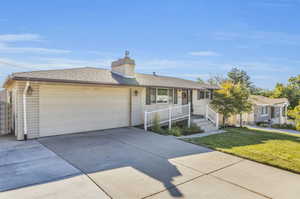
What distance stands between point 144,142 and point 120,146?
→ 3.62 feet

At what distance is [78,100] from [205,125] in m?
7.71

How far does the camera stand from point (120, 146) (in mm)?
6434

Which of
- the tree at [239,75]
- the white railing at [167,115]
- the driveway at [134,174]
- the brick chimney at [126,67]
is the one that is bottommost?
the driveway at [134,174]

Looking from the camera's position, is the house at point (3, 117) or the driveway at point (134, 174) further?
the house at point (3, 117)

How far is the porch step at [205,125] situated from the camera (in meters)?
10.9

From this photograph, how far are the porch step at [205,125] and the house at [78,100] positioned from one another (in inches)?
80.8

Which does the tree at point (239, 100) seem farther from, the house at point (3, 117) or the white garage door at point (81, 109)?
the house at point (3, 117)

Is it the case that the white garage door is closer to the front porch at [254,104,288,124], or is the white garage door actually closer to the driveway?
the driveway

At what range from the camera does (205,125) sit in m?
11.2

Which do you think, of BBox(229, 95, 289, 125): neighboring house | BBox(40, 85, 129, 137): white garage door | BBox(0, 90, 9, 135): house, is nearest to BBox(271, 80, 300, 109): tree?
BBox(229, 95, 289, 125): neighboring house

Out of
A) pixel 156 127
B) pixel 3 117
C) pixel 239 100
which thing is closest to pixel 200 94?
pixel 239 100

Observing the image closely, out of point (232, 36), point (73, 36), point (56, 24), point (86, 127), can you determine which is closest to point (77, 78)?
point (86, 127)

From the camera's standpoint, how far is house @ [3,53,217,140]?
7216mm

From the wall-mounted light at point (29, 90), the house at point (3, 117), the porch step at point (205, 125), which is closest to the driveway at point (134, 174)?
the wall-mounted light at point (29, 90)
